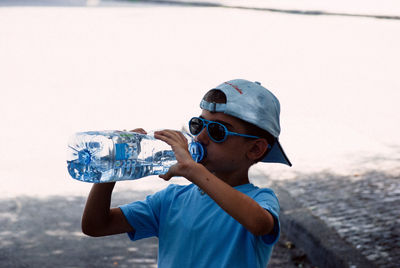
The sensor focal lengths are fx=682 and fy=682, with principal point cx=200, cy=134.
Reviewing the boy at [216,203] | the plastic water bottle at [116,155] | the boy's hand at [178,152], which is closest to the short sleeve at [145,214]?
the boy at [216,203]

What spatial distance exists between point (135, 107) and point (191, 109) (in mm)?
955

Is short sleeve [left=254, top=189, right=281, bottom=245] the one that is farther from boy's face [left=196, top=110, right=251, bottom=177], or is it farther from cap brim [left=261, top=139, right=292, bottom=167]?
cap brim [left=261, top=139, right=292, bottom=167]

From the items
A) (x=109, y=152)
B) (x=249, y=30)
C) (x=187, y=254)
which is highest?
(x=109, y=152)

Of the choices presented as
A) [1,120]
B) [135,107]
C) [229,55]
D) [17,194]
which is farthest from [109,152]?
[229,55]

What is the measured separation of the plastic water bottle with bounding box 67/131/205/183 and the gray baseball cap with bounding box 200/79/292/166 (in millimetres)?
197

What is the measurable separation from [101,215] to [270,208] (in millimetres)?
722

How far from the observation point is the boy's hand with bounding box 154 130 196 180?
2.43 metres

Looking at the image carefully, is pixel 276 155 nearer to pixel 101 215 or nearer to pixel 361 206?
pixel 101 215

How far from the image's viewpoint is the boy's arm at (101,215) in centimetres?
279

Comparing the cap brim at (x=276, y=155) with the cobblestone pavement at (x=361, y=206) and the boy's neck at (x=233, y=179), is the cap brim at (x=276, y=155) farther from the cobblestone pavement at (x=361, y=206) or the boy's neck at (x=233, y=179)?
the cobblestone pavement at (x=361, y=206)

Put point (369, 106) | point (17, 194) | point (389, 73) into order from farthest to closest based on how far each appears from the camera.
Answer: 1. point (389, 73)
2. point (369, 106)
3. point (17, 194)

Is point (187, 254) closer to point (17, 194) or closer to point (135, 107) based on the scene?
point (17, 194)

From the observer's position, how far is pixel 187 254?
2658 mm

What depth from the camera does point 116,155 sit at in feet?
10.3
